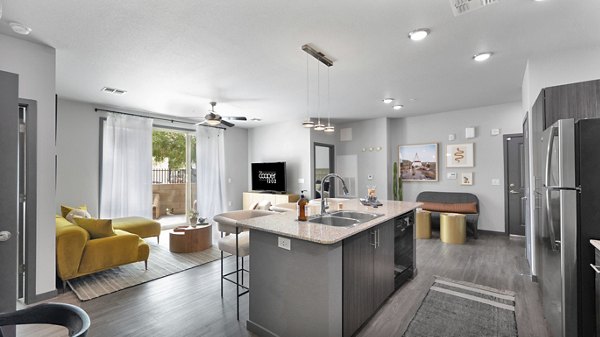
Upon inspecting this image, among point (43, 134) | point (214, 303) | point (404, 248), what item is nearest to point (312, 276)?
point (214, 303)

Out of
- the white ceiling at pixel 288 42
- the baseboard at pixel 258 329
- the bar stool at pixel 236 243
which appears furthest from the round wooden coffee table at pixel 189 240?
the baseboard at pixel 258 329

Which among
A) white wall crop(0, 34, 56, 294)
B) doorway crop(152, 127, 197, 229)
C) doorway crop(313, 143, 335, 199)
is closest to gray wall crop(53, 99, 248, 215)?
doorway crop(152, 127, 197, 229)

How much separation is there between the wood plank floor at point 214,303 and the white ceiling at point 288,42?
104 inches

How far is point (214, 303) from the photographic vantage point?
277cm

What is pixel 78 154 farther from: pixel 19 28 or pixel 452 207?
pixel 452 207

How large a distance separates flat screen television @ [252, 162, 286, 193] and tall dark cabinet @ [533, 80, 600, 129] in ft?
17.4

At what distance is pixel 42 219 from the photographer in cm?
286

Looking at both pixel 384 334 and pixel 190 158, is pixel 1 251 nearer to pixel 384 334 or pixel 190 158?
pixel 384 334

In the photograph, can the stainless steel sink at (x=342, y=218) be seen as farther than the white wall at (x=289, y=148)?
Answer: No

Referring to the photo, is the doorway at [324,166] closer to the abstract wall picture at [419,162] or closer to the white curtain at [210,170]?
the abstract wall picture at [419,162]

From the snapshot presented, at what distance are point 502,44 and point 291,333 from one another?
3440 mm

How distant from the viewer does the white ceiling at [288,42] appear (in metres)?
2.20

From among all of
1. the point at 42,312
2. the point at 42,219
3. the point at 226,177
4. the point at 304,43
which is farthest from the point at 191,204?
the point at 42,312

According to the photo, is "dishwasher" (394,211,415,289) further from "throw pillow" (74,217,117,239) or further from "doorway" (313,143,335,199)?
"doorway" (313,143,335,199)
